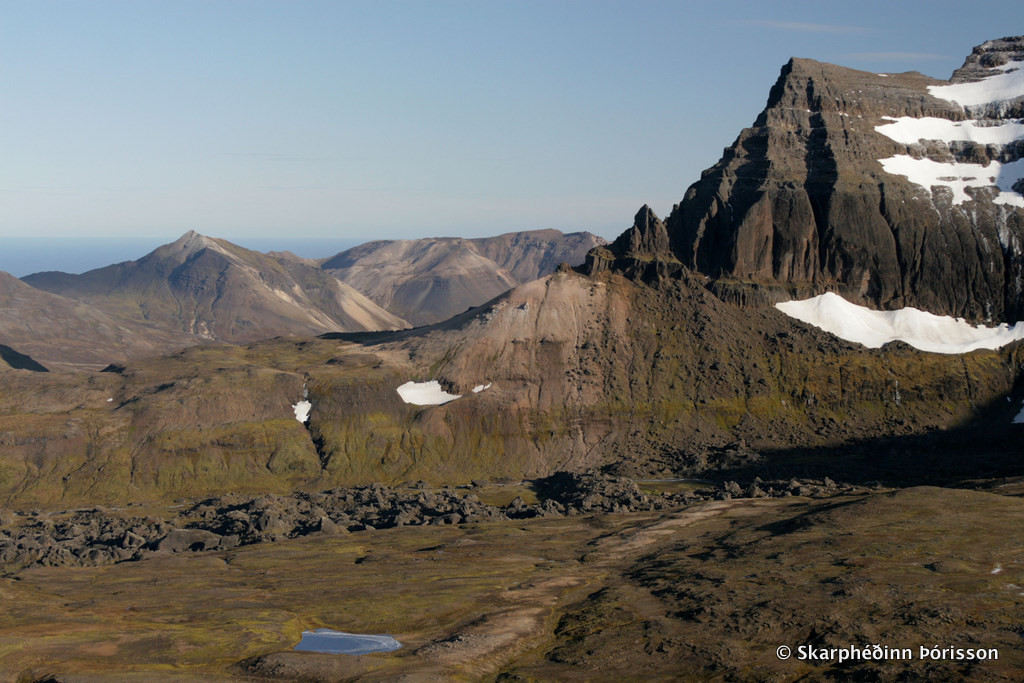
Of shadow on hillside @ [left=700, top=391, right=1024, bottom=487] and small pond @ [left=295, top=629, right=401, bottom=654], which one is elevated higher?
shadow on hillside @ [left=700, top=391, right=1024, bottom=487]

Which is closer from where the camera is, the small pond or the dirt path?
the dirt path

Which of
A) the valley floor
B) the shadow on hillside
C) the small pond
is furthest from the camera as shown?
the shadow on hillside

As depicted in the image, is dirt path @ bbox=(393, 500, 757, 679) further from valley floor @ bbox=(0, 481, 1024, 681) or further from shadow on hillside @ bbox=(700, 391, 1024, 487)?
shadow on hillside @ bbox=(700, 391, 1024, 487)

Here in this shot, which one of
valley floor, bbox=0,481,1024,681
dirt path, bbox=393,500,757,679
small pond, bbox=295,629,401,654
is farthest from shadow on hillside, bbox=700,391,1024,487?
small pond, bbox=295,629,401,654

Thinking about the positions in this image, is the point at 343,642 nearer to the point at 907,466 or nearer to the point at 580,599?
the point at 580,599

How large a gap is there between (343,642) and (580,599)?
94.3ft

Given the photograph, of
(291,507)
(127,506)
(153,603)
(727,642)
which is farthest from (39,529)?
(727,642)

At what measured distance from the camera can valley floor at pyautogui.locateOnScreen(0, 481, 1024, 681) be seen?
96.9 metres

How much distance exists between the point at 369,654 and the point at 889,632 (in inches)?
1993

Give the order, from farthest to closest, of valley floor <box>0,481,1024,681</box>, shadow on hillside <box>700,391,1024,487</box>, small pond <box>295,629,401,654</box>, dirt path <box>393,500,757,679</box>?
shadow on hillside <box>700,391,1024,487</box> → small pond <box>295,629,401,654</box> → dirt path <box>393,500,757,679</box> → valley floor <box>0,481,1024,681</box>

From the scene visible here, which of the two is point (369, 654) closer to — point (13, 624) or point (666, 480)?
point (13, 624)

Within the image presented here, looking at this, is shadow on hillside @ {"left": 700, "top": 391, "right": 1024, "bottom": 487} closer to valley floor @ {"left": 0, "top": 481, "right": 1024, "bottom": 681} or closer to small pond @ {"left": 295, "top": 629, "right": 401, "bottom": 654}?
valley floor @ {"left": 0, "top": 481, "right": 1024, "bottom": 681}

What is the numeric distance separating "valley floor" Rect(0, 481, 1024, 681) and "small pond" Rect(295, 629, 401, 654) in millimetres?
2036

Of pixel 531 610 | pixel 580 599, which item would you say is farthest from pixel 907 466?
pixel 531 610
